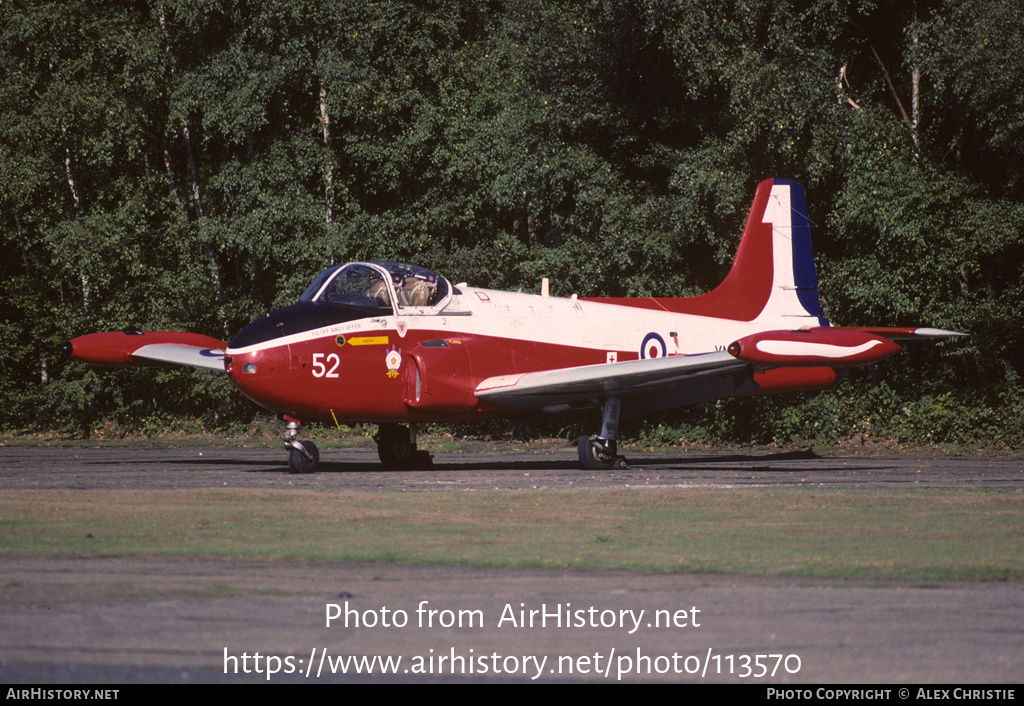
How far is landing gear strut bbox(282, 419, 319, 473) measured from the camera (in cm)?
1688

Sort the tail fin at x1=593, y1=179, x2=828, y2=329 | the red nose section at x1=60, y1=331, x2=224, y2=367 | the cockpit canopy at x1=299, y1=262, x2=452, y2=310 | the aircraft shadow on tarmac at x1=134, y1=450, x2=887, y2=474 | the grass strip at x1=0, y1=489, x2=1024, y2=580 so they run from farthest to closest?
the tail fin at x1=593, y1=179, x2=828, y2=329
the red nose section at x1=60, y1=331, x2=224, y2=367
the aircraft shadow on tarmac at x1=134, y1=450, x2=887, y2=474
the cockpit canopy at x1=299, y1=262, x2=452, y2=310
the grass strip at x1=0, y1=489, x2=1024, y2=580

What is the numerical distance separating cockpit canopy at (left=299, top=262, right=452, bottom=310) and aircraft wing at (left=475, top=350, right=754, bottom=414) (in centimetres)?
189

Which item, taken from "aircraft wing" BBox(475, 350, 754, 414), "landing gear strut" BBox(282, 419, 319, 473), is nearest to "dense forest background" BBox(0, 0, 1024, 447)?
"aircraft wing" BBox(475, 350, 754, 414)

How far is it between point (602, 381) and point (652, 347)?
275 cm

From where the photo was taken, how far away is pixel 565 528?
9953 mm

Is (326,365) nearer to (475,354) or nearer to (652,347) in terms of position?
(475,354)

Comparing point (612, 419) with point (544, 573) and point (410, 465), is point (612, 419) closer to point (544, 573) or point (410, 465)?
point (410, 465)

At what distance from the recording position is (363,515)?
35.5 feet

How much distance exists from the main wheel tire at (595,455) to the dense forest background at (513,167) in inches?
344

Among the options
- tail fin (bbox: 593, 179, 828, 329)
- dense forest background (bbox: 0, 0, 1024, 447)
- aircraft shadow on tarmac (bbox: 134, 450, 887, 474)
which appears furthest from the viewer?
dense forest background (bbox: 0, 0, 1024, 447)

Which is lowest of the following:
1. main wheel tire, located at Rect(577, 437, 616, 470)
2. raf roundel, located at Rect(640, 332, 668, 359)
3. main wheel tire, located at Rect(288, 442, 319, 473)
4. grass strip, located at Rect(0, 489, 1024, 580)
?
main wheel tire, located at Rect(577, 437, 616, 470)

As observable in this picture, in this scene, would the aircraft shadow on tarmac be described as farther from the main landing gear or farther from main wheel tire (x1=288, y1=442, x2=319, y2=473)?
main wheel tire (x1=288, y1=442, x2=319, y2=473)

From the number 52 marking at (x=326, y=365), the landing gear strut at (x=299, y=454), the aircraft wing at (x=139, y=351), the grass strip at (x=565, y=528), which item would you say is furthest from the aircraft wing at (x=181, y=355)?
the grass strip at (x=565, y=528)

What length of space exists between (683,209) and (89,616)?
2144cm
